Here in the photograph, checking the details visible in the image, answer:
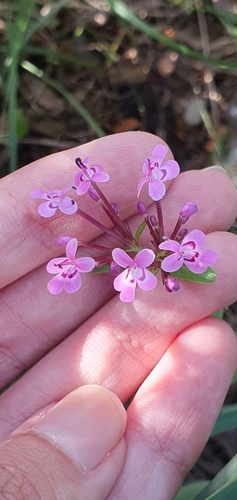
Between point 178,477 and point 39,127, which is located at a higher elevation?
point 39,127

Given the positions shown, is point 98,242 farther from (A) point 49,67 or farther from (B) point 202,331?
(A) point 49,67

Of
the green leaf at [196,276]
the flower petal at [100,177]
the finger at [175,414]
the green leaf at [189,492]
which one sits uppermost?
the flower petal at [100,177]

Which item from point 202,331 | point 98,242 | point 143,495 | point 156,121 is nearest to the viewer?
point 143,495

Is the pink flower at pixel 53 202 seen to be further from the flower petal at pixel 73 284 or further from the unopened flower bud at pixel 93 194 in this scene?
the flower petal at pixel 73 284

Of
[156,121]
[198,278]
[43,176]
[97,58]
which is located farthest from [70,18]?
[198,278]

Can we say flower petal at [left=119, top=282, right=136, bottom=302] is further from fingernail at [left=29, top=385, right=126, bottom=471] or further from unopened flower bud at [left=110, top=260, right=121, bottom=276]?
fingernail at [left=29, top=385, right=126, bottom=471]

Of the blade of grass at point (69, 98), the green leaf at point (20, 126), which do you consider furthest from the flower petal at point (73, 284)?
the green leaf at point (20, 126)
